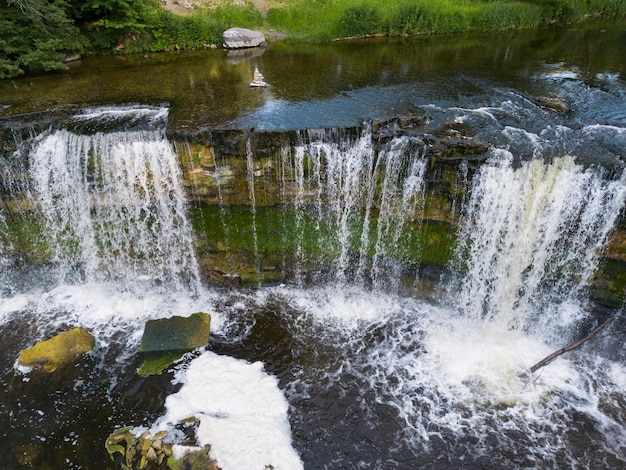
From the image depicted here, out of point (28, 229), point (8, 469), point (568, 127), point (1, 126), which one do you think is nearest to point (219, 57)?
point (1, 126)

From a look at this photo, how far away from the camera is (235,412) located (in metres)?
8.33

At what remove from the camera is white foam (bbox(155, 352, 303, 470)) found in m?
7.57

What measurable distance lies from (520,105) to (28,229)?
14072 millimetres

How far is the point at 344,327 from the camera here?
1031cm

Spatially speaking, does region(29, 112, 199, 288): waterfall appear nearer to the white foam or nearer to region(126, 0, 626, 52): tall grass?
the white foam

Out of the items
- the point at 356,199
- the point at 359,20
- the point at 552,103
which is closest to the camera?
the point at 356,199

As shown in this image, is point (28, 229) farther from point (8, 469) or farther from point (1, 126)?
point (8, 469)

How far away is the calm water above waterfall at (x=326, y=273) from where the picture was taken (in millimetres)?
8109

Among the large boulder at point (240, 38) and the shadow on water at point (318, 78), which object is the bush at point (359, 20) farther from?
the large boulder at point (240, 38)

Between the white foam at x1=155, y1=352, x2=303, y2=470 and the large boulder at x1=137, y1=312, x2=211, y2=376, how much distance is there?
434 millimetres

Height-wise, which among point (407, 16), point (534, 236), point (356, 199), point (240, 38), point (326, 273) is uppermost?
point (407, 16)

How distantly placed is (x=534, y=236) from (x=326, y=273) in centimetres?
Result: 496

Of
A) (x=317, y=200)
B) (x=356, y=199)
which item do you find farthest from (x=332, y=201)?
(x=356, y=199)

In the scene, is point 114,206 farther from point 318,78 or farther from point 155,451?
point 318,78
